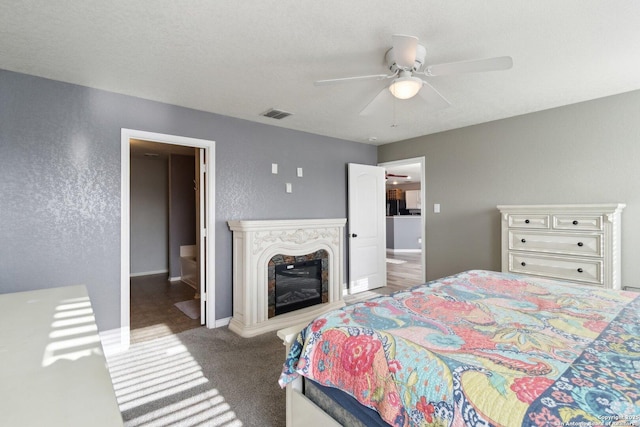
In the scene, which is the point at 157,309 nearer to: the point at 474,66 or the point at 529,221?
the point at 474,66

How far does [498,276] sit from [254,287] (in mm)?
2339

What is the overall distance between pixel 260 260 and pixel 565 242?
121 inches

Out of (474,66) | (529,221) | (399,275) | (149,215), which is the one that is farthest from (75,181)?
(399,275)

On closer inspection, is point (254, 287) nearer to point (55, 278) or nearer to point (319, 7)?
point (55, 278)

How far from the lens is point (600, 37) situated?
204 centimetres

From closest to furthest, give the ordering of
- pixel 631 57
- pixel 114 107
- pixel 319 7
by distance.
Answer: pixel 319 7 < pixel 631 57 < pixel 114 107

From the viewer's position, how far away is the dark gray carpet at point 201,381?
198 cm

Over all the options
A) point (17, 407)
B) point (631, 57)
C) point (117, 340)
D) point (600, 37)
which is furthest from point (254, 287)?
point (631, 57)

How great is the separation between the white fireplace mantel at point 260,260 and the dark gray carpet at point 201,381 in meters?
0.21

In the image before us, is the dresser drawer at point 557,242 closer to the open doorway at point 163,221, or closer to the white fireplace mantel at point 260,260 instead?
the white fireplace mantel at point 260,260

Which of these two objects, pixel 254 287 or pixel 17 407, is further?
pixel 254 287

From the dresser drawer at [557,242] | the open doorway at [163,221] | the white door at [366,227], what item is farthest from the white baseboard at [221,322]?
Result: the dresser drawer at [557,242]

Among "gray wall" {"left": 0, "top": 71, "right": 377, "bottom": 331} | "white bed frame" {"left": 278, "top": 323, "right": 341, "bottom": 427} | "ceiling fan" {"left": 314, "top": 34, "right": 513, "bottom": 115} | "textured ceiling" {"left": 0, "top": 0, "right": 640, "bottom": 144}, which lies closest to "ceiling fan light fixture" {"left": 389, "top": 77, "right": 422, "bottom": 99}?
"ceiling fan" {"left": 314, "top": 34, "right": 513, "bottom": 115}

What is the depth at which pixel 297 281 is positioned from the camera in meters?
3.87
